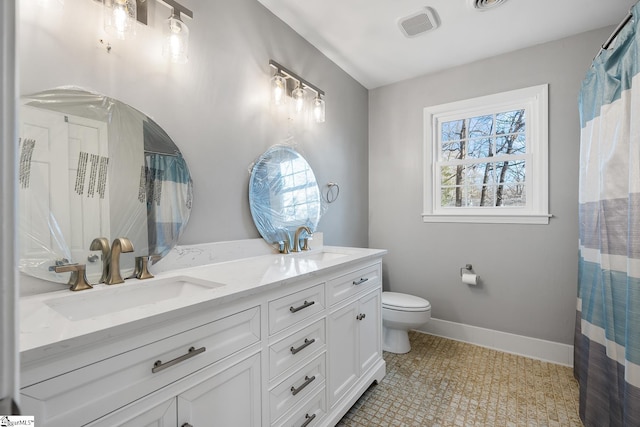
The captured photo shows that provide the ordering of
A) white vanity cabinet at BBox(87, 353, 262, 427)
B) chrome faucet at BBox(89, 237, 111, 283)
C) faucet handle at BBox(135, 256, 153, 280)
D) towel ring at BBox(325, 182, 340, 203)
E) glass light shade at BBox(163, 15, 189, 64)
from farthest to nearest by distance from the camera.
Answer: towel ring at BBox(325, 182, 340, 203) < glass light shade at BBox(163, 15, 189, 64) < faucet handle at BBox(135, 256, 153, 280) < chrome faucet at BBox(89, 237, 111, 283) < white vanity cabinet at BBox(87, 353, 262, 427)

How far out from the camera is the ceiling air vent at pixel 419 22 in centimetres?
197

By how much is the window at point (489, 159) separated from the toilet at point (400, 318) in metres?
0.86

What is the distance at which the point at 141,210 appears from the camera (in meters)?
1.27

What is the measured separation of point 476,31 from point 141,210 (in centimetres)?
254

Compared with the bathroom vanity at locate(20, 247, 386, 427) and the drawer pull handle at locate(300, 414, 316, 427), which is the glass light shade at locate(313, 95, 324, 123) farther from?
the drawer pull handle at locate(300, 414, 316, 427)

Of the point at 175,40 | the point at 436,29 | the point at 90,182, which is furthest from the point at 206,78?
the point at 436,29

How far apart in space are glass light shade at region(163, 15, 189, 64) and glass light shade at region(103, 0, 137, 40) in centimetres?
16

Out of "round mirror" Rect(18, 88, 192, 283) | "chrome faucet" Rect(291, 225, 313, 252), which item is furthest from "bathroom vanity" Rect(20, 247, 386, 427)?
"chrome faucet" Rect(291, 225, 313, 252)

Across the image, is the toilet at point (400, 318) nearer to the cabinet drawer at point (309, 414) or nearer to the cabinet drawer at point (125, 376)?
the cabinet drawer at point (309, 414)

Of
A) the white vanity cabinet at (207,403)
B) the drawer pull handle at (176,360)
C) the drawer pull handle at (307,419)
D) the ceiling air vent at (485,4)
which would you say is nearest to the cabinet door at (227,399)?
the white vanity cabinet at (207,403)

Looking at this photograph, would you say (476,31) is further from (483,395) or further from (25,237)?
(25,237)

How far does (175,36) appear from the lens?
4.37 feet

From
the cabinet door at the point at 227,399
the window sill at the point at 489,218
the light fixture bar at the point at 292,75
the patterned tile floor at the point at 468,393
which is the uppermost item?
the light fixture bar at the point at 292,75

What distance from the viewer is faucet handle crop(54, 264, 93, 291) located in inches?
40.0
